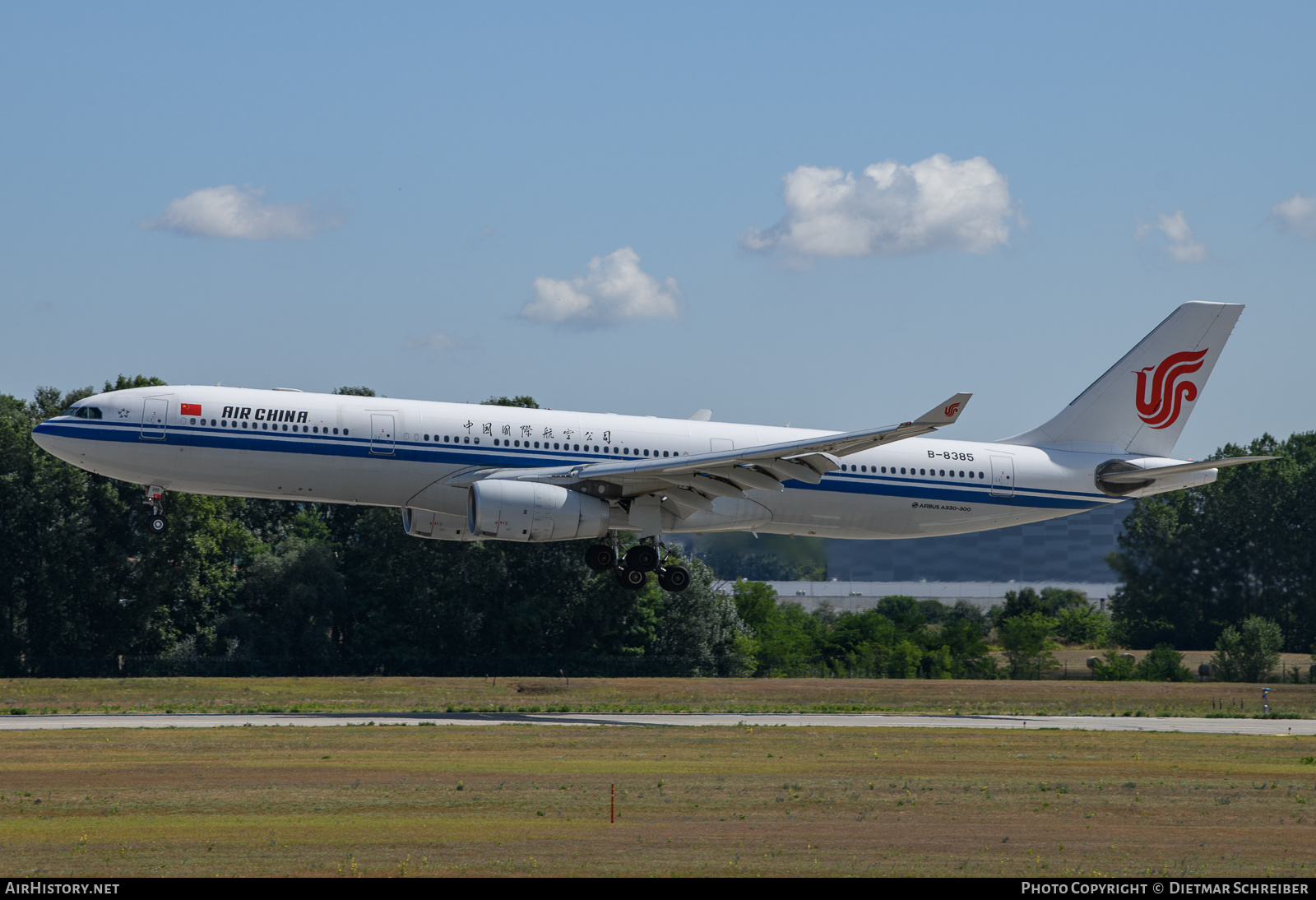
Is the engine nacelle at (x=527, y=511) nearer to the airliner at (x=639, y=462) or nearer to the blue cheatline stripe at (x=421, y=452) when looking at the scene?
the airliner at (x=639, y=462)

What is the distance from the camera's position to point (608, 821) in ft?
67.1

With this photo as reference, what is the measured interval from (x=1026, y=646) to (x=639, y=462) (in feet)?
139

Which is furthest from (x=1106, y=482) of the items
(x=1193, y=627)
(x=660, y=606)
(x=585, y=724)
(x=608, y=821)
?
(x=1193, y=627)

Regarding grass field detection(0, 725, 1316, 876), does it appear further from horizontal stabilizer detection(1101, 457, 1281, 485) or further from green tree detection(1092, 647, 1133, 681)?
green tree detection(1092, 647, 1133, 681)

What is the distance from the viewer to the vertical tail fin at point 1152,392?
43.8 meters

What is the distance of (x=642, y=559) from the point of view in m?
39.7

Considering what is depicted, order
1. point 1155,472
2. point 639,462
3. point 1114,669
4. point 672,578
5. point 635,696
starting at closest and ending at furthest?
point 639,462 < point 672,578 < point 1155,472 < point 635,696 < point 1114,669

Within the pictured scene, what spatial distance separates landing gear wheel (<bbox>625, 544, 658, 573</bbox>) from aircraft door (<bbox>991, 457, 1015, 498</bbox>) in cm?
1111

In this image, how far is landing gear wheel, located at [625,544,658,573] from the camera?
39688 millimetres

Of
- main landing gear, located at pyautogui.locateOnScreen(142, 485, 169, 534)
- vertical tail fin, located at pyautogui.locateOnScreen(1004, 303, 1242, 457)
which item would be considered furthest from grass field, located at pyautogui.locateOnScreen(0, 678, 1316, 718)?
vertical tail fin, located at pyautogui.locateOnScreen(1004, 303, 1242, 457)

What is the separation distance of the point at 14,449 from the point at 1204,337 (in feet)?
196

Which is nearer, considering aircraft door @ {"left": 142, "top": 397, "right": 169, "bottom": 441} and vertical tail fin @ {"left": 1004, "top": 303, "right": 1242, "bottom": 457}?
aircraft door @ {"left": 142, "top": 397, "right": 169, "bottom": 441}

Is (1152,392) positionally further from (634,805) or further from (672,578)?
(634,805)

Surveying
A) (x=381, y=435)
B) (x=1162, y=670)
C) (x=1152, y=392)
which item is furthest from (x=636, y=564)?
(x=1162, y=670)
